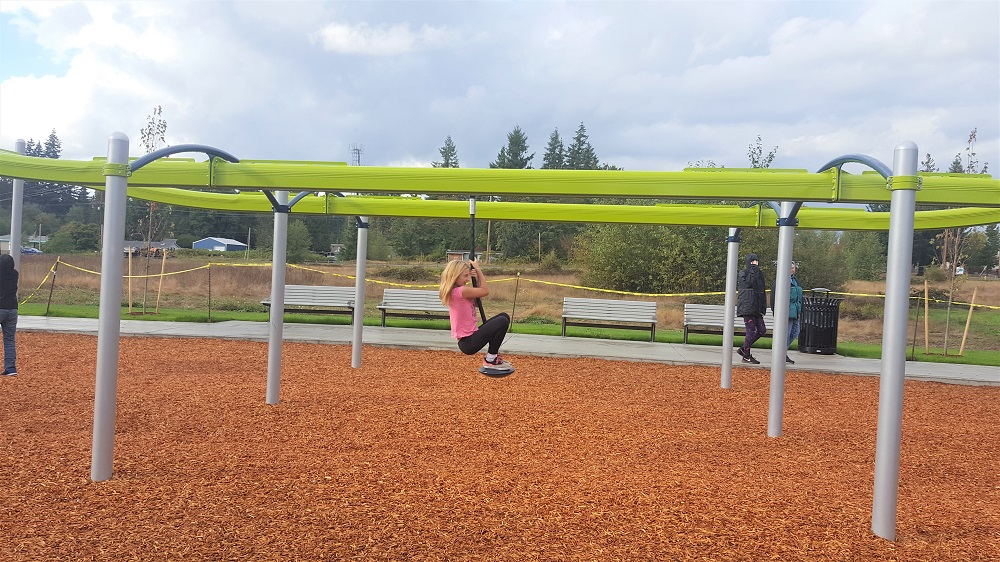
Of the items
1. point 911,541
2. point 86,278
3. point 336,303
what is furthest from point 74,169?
point 86,278

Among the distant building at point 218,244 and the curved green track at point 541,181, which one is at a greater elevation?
the distant building at point 218,244

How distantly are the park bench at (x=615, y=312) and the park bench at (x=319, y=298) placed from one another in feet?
17.1

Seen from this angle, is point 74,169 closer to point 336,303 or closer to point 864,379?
point 336,303

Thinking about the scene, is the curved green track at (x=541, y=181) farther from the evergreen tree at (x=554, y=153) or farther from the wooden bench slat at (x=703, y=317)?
the evergreen tree at (x=554, y=153)

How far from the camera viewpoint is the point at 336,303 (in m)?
15.9

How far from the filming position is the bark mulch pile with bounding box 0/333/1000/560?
3.93 metres

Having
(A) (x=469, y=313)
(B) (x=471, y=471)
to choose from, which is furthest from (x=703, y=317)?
(B) (x=471, y=471)

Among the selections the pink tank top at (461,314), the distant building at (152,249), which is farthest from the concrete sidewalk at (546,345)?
the pink tank top at (461,314)

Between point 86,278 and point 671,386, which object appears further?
point 86,278

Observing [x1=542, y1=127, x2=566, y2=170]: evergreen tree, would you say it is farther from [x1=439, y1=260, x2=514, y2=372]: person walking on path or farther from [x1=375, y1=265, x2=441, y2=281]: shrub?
[x1=439, y1=260, x2=514, y2=372]: person walking on path

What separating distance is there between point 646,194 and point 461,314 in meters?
1.95

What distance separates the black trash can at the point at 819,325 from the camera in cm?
1360

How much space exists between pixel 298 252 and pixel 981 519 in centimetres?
4664

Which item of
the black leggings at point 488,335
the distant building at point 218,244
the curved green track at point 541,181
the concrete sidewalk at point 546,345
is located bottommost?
the concrete sidewalk at point 546,345
